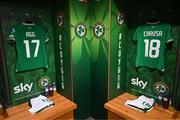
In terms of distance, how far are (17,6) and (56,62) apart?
3.00 ft

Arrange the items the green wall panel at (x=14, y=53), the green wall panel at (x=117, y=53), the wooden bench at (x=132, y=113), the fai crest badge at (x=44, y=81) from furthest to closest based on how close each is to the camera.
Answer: the fai crest badge at (x=44, y=81) < the green wall panel at (x=117, y=53) < the green wall panel at (x=14, y=53) < the wooden bench at (x=132, y=113)

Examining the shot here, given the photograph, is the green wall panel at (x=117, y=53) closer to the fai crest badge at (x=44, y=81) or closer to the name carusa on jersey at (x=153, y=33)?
the name carusa on jersey at (x=153, y=33)

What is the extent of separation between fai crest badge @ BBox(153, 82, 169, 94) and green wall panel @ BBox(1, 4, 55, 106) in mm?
1488

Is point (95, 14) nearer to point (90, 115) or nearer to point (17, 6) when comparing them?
point (17, 6)

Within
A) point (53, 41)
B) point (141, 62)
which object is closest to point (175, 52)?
point (141, 62)

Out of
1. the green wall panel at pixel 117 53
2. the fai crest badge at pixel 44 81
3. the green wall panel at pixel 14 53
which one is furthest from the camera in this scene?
the fai crest badge at pixel 44 81

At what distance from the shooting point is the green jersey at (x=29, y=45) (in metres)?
1.92

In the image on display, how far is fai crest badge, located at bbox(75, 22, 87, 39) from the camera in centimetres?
207

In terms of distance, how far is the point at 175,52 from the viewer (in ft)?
5.80

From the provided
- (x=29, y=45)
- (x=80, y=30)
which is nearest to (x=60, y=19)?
(x=80, y=30)

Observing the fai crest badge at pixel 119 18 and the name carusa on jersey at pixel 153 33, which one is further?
the fai crest badge at pixel 119 18

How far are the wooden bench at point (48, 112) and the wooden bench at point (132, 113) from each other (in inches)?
21.3

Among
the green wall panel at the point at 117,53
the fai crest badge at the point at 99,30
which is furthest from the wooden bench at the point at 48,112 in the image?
the fai crest badge at the point at 99,30

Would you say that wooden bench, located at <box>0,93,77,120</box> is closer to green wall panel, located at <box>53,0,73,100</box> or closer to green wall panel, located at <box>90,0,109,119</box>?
green wall panel, located at <box>53,0,73,100</box>
